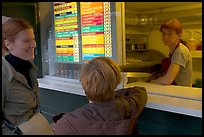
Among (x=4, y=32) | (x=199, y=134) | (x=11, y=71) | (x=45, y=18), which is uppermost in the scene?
(x=45, y=18)

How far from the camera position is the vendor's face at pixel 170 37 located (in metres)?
2.01

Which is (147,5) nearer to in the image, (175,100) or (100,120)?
(175,100)

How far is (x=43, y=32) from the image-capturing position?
8.98 ft

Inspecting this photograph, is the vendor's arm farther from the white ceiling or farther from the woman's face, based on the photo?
the white ceiling

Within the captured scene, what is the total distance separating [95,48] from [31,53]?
2.23ft

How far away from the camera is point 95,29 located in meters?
2.12

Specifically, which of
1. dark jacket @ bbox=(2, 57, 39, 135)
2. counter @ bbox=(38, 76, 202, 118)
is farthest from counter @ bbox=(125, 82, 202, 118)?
dark jacket @ bbox=(2, 57, 39, 135)

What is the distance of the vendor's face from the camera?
201 cm

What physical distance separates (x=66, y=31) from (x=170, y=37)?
0.99m

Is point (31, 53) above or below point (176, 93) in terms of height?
above

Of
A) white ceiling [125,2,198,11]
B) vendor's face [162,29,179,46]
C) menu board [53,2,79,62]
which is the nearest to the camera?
vendor's face [162,29,179,46]

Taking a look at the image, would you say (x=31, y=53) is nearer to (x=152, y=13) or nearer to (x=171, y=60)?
(x=171, y=60)

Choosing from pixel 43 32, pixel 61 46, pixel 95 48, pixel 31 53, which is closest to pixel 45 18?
pixel 43 32

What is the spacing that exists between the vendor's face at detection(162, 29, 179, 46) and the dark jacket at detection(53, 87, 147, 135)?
0.95m
